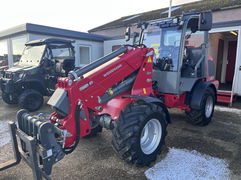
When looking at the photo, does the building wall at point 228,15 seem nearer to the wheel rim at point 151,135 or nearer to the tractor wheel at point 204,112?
Answer: the tractor wheel at point 204,112

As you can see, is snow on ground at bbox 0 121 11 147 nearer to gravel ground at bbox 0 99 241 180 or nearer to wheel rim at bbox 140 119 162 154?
gravel ground at bbox 0 99 241 180

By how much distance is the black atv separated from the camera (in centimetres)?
605

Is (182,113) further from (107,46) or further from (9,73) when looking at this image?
(107,46)

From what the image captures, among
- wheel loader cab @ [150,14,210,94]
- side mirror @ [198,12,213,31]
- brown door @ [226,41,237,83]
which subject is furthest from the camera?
brown door @ [226,41,237,83]

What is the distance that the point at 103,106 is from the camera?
115 inches

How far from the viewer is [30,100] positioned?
605 centimetres

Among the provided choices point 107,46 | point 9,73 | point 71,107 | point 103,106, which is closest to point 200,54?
point 103,106

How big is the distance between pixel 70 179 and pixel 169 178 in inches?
53.7

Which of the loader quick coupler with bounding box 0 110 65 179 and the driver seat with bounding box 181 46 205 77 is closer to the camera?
the loader quick coupler with bounding box 0 110 65 179

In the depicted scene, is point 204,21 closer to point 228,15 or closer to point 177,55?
point 177,55

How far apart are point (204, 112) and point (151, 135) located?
2.01m

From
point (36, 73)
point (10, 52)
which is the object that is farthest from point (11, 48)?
point (36, 73)

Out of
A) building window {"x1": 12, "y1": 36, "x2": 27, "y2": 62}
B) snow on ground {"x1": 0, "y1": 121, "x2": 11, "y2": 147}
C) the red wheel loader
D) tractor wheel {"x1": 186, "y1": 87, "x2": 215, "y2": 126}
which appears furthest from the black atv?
tractor wheel {"x1": 186, "y1": 87, "x2": 215, "y2": 126}

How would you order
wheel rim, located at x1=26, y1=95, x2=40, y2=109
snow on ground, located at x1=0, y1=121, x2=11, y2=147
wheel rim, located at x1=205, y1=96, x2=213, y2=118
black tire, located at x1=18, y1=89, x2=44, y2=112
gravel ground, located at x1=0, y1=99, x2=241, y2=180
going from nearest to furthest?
gravel ground, located at x1=0, y1=99, x2=241, y2=180 → snow on ground, located at x1=0, y1=121, x2=11, y2=147 → wheel rim, located at x1=205, y1=96, x2=213, y2=118 → black tire, located at x1=18, y1=89, x2=44, y2=112 → wheel rim, located at x1=26, y1=95, x2=40, y2=109
